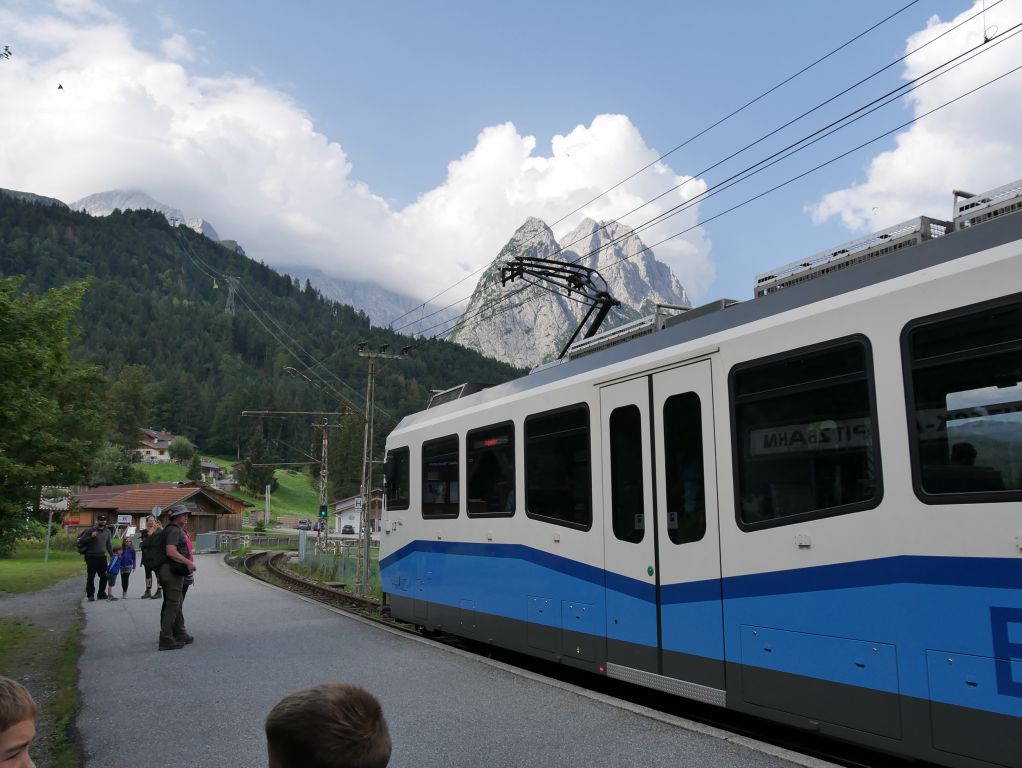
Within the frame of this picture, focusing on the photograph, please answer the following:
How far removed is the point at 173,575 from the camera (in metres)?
11.8

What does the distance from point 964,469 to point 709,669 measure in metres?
2.62

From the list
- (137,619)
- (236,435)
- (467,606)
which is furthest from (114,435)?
(467,606)

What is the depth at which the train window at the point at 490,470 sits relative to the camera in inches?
385

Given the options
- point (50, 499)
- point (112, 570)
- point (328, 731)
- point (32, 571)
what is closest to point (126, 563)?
point (112, 570)

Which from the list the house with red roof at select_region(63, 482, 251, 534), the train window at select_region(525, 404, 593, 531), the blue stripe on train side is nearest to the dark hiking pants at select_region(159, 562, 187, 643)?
the train window at select_region(525, 404, 593, 531)

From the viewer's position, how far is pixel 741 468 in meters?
6.38

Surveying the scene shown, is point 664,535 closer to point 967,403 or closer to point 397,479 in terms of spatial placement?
point 967,403

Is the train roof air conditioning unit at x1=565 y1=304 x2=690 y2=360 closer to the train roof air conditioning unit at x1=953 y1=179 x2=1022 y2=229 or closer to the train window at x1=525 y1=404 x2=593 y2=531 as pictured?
the train window at x1=525 y1=404 x2=593 y2=531

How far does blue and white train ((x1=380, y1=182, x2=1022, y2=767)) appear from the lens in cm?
471

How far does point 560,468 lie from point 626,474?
1.18 meters

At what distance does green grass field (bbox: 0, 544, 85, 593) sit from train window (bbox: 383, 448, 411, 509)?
14.4 metres

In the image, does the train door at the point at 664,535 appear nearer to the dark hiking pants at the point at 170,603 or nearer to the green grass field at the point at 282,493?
the dark hiking pants at the point at 170,603

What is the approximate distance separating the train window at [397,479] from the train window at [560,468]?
156 inches

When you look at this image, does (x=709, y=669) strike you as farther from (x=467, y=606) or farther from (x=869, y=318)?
(x=467, y=606)
